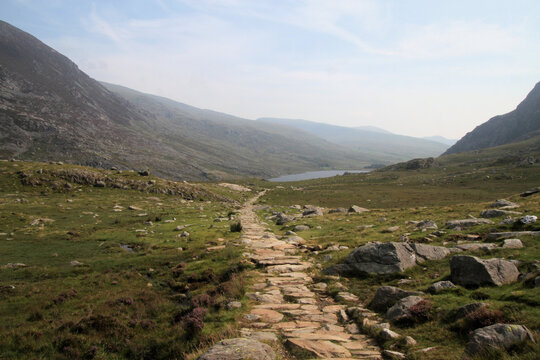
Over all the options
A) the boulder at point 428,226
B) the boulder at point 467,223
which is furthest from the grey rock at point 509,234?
the boulder at point 428,226

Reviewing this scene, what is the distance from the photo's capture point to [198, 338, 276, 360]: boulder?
736 centimetres

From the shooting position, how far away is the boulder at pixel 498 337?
6.64 metres

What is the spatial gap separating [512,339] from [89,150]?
651ft

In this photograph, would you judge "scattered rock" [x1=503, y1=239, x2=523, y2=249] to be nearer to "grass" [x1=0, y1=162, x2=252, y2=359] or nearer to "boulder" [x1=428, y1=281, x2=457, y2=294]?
"boulder" [x1=428, y1=281, x2=457, y2=294]

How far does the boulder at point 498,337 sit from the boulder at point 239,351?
5.29m

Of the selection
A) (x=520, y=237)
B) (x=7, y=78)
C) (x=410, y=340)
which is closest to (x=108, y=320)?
(x=410, y=340)

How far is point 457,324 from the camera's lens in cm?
836

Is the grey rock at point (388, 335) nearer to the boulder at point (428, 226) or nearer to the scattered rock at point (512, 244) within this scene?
the scattered rock at point (512, 244)

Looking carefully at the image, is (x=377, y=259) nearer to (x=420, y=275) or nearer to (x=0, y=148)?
(x=420, y=275)

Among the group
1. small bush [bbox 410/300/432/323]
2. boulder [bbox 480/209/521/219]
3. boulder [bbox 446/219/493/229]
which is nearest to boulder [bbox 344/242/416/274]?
small bush [bbox 410/300/432/323]

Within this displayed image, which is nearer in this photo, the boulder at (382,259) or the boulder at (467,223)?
the boulder at (382,259)

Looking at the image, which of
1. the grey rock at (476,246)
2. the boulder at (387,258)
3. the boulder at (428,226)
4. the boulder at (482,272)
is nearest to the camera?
the boulder at (482,272)

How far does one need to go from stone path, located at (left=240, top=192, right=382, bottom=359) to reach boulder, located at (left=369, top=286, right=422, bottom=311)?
1.35 metres

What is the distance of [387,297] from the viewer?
11227 millimetres
